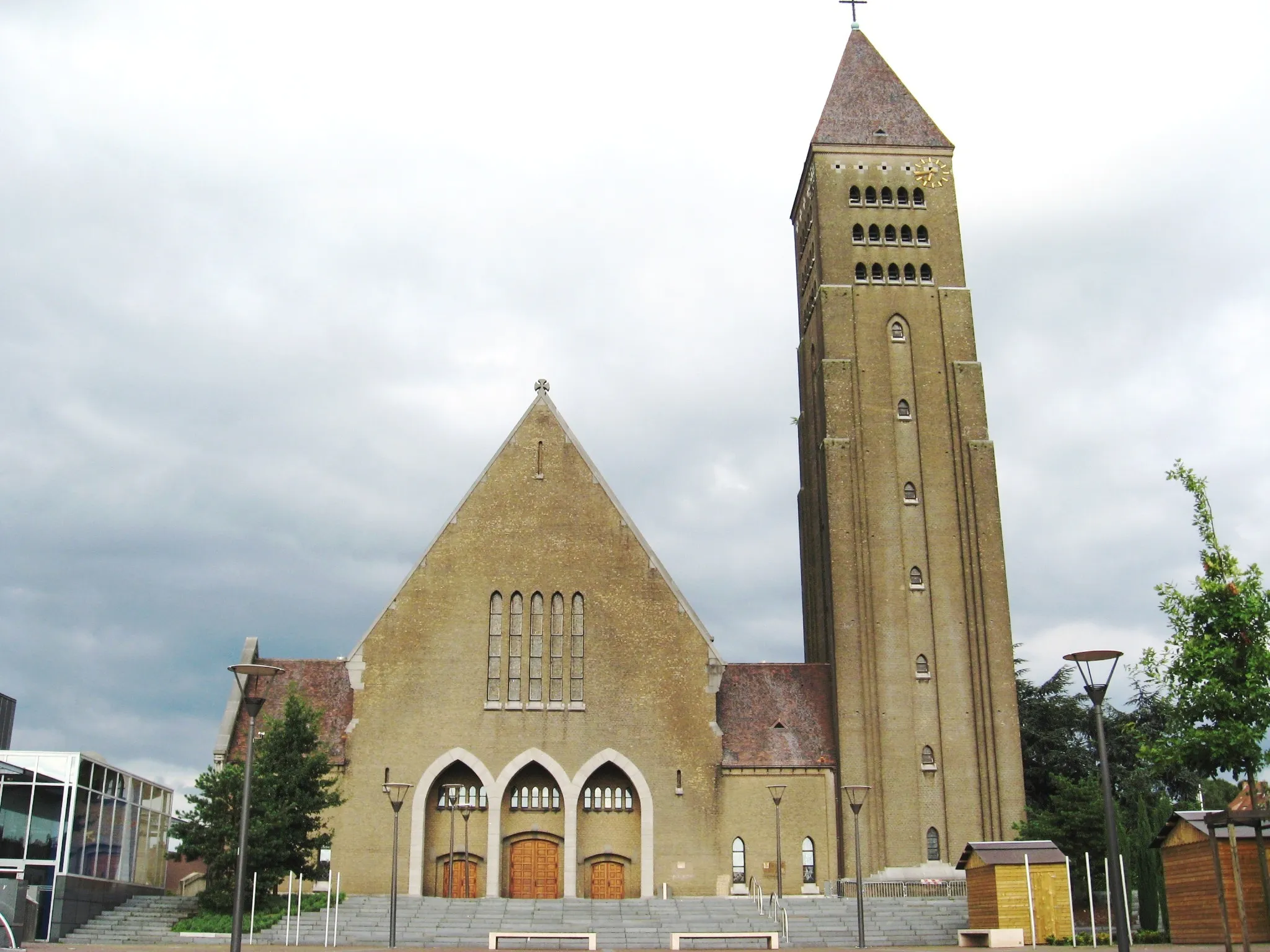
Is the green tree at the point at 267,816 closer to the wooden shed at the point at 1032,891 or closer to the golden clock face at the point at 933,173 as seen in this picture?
the wooden shed at the point at 1032,891

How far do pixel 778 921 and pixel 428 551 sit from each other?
18592mm

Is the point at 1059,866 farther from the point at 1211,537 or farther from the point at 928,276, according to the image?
→ the point at 928,276

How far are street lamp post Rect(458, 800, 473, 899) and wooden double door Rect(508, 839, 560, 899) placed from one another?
1.41 meters

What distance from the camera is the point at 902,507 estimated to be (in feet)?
158

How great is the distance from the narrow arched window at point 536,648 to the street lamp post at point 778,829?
8.87 m

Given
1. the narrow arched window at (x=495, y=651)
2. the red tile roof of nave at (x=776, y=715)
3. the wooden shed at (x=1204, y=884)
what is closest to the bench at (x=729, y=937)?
the wooden shed at (x=1204, y=884)

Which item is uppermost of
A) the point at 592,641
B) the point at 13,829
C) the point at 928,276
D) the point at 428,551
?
the point at 928,276

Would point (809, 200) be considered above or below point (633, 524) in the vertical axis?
above

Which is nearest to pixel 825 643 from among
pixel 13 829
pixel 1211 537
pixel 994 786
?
pixel 994 786

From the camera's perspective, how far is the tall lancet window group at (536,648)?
45375 millimetres

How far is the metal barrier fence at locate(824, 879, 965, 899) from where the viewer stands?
1670 inches

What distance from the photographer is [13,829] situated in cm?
3622

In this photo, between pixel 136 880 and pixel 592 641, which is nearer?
pixel 136 880

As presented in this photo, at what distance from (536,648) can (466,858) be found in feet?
25.4
